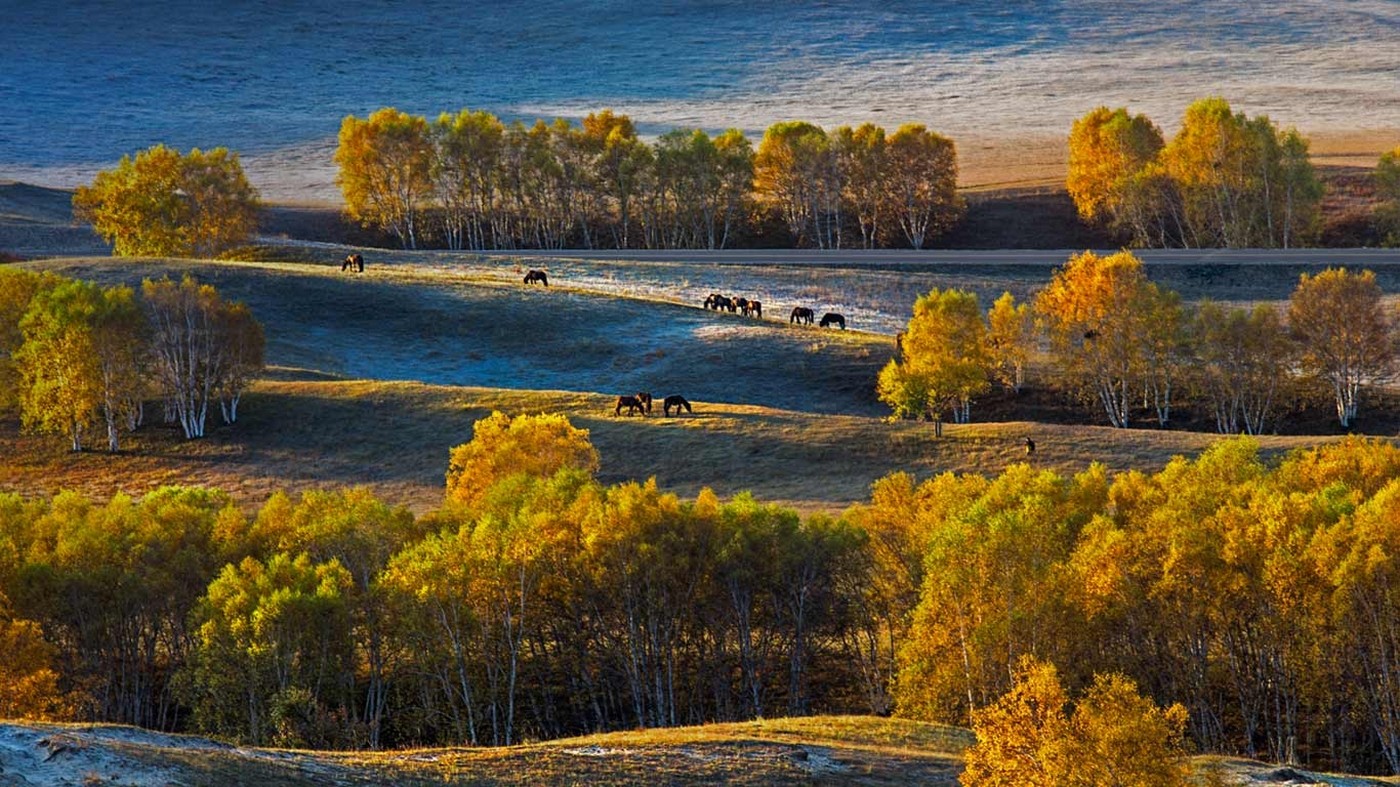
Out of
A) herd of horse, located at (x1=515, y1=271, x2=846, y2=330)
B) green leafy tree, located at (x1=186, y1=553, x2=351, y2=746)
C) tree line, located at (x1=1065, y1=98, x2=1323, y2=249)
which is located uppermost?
tree line, located at (x1=1065, y1=98, x2=1323, y2=249)

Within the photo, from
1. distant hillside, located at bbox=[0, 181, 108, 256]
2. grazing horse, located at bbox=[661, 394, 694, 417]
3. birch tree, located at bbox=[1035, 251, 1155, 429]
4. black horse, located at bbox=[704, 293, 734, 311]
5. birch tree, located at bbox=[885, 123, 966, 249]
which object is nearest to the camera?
grazing horse, located at bbox=[661, 394, 694, 417]

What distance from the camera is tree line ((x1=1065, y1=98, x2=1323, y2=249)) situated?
469ft

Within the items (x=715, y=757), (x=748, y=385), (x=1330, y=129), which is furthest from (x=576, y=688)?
(x=1330, y=129)

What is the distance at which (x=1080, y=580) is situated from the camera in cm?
5444

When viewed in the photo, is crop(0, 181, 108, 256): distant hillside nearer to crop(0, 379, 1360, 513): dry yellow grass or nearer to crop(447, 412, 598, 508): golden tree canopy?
crop(0, 379, 1360, 513): dry yellow grass

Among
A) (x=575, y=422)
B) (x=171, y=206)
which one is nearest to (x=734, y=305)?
(x=575, y=422)

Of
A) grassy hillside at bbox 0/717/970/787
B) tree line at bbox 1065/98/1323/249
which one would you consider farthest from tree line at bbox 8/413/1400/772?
tree line at bbox 1065/98/1323/249

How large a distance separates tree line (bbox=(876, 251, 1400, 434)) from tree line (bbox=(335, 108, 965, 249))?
5199 cm

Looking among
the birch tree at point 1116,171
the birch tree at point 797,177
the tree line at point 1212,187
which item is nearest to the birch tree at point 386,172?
the birch tree at point 797,177

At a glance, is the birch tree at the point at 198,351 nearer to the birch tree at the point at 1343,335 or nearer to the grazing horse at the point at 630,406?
the grazing horse at the point at 630,406

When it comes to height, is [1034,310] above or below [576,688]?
above

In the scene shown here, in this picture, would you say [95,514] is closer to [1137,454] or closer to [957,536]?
[957,536]

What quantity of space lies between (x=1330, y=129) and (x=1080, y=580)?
161755 mm

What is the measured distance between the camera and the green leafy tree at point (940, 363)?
9100 centimetres
